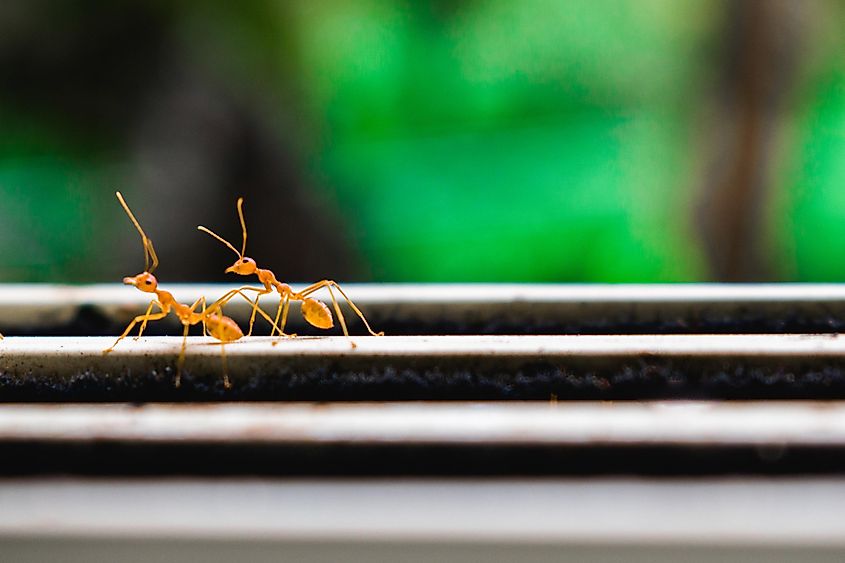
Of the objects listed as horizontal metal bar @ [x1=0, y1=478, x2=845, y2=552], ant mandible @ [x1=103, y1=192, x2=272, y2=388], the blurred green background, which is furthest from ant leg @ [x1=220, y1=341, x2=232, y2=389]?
the blurred green background

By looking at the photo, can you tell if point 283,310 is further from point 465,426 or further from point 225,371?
point 465,426

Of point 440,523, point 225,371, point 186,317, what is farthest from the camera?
point 186,317

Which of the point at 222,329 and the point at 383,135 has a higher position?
the point at 383,135

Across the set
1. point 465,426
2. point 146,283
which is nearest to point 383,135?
point 146,283

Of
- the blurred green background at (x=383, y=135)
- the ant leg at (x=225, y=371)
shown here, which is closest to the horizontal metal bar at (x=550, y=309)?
the ant leg at (x=225, y=371)

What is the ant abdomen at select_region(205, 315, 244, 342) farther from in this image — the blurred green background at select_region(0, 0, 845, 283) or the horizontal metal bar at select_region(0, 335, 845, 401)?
the blurred green background at select_region(0, 0, 845, 283)

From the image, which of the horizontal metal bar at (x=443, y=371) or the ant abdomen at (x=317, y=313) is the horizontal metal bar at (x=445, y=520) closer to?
the horizontal metal bar at (x=443, y=371)

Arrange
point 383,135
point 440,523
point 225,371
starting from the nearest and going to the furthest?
point 440,523
point 225,371
point 383,135
